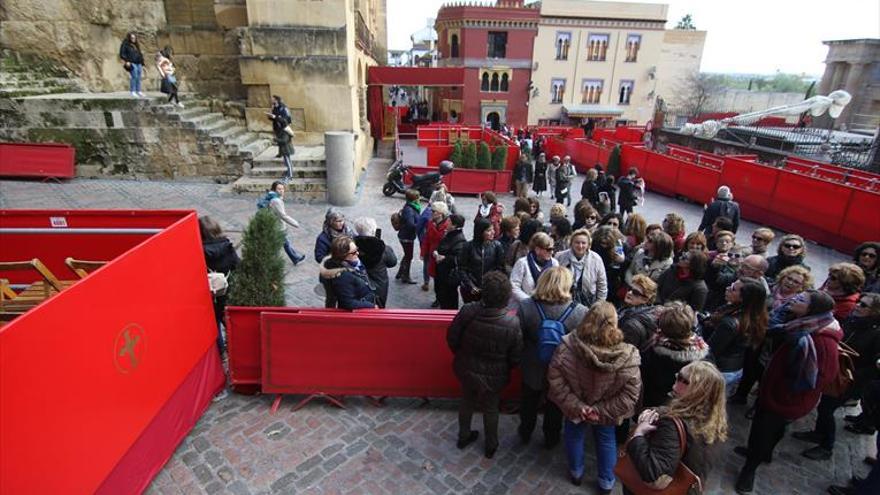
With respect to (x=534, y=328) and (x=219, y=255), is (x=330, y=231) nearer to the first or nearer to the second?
(x=219, y=255)

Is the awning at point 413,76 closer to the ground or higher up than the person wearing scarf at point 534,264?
higher up

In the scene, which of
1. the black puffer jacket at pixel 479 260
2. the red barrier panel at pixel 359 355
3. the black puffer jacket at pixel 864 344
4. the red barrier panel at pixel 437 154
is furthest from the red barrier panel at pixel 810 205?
the red barrier panel at pixel 359 355

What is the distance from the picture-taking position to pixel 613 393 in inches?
128

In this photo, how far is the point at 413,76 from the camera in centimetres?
2394

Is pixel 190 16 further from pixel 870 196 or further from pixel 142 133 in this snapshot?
pixel 870 196

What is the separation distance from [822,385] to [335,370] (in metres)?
4.13

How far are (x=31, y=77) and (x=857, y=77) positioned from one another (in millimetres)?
49231

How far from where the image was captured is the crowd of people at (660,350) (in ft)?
8.38

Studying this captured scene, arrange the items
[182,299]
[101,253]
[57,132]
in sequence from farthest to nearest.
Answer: [57,132] < [101,253] < [182,299]

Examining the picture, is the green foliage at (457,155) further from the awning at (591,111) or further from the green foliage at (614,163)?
the awning at (591,111)

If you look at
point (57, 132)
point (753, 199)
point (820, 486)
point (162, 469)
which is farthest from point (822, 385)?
point (57, 132)

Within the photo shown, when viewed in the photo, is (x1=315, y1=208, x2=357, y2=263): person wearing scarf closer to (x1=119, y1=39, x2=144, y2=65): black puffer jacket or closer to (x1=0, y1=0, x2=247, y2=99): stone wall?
(x1=119, y1=39, x2=144, y2=65): black puffer jacket

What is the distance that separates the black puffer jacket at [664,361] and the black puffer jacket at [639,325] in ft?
0.22

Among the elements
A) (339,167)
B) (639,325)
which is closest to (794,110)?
(339,167)
